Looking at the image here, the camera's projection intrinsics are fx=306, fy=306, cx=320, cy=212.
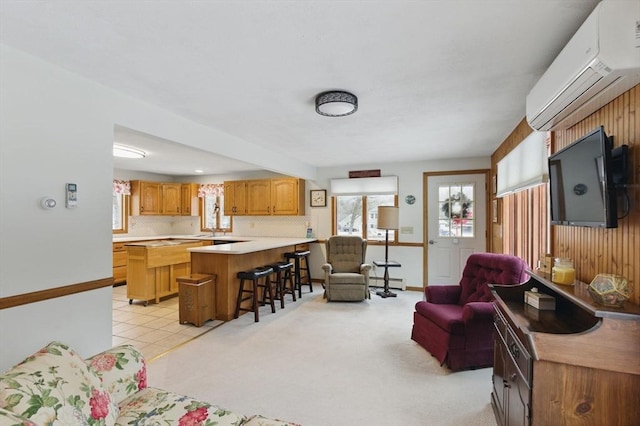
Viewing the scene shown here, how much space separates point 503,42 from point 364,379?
8.49 ft

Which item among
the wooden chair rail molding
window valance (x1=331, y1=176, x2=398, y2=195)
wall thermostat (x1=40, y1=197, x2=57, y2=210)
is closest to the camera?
the wooden chair rail molding

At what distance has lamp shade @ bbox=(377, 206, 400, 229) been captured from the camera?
517 centimetres

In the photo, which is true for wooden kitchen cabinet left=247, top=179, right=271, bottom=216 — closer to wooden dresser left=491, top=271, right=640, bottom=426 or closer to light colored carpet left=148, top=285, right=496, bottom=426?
light colored carpet left=148, top=285, right=496, bottom=426

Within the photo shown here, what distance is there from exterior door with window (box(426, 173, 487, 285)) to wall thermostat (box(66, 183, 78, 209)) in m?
4.96

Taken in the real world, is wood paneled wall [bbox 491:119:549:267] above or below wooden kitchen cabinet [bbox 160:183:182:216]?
below

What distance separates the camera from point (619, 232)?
1595 millimetres

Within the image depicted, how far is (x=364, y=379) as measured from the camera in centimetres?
255

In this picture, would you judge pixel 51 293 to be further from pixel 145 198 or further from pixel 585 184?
pixel 145 198

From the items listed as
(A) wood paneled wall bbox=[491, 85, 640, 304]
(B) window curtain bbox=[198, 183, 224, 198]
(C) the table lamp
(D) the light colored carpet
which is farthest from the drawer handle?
(B) window curtain bbox=[198, 183, 224, 198]

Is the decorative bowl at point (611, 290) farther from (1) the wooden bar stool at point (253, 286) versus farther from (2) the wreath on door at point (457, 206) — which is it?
(2) the wreath on door at point (457, 206)

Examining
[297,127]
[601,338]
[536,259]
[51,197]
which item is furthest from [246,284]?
[601,338]

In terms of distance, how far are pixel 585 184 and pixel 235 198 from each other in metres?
5.82

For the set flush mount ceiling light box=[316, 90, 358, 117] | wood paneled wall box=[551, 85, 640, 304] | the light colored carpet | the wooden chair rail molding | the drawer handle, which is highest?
flush mount ceiling light box=[316, 90, 358, 117]

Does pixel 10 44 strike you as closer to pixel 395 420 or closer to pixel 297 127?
pixel 297 127
